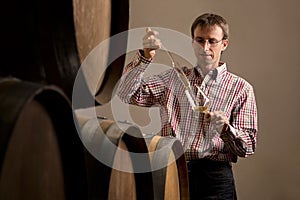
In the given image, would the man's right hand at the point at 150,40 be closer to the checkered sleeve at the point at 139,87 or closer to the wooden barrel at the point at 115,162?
the checkered sleeve at the point at 139,87

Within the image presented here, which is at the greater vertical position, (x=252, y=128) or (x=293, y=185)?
(x=252, y=128)

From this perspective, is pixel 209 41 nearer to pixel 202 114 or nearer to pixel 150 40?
pixel 202 114

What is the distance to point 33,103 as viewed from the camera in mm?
630

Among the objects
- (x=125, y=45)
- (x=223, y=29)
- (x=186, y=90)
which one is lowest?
(x=186, y=90)

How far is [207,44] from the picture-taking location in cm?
195

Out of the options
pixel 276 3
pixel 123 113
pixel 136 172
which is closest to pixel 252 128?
pixel 123 113

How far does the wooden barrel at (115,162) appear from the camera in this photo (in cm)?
83

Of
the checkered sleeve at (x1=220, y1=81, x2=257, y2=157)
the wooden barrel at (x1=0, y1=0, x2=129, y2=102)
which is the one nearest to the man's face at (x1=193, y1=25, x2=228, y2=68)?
the checkered sleeve at (x1=220, y1=81, x2=257, y2=157)

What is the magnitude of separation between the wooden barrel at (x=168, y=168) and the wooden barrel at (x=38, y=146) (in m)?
0.38

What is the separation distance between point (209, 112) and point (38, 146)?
3.53ft

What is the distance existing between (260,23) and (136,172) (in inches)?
77.9

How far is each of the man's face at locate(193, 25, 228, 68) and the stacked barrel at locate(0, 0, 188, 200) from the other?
39.3 inches

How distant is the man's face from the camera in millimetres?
1954

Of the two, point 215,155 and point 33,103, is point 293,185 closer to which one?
point 215,155
